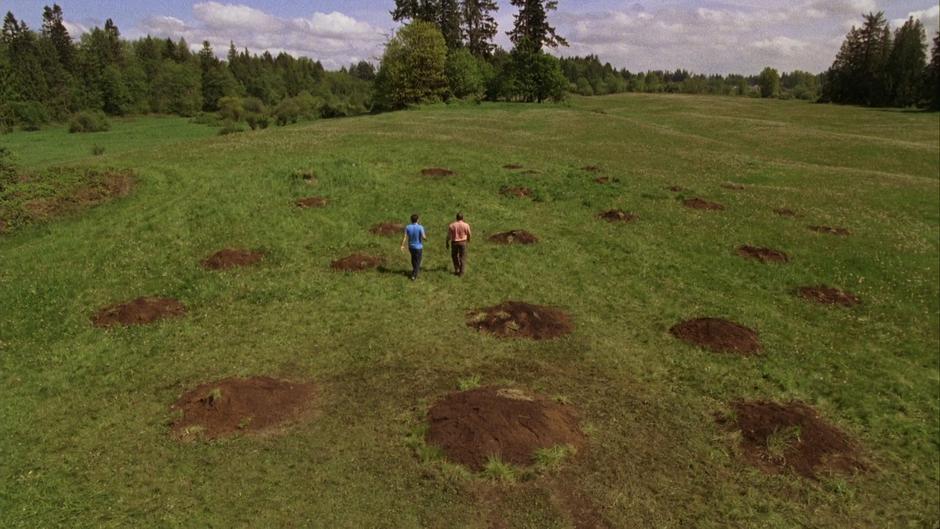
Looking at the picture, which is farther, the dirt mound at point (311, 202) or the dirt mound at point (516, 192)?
the dirt mound at point (516, 192)

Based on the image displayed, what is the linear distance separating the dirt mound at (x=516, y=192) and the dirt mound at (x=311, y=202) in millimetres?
11110

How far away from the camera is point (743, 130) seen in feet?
220

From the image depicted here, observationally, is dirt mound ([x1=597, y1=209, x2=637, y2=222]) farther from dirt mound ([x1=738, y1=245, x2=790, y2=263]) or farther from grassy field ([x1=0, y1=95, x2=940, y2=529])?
dirt mound ([x1=738, y1=245, x2=790, y2=263])

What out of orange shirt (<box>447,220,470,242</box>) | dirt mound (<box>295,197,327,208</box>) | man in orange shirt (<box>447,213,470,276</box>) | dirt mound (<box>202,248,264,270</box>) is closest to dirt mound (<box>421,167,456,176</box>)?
dirt mound (<box>295,197,327,208</box>)

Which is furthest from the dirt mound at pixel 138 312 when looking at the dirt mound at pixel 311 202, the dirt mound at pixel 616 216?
the dirt mound at pixel 616 216

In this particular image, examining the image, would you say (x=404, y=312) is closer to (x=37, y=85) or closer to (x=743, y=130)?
(x=743, y=130)

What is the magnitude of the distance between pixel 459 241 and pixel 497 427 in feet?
35.0

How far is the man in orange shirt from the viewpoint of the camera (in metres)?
20.9

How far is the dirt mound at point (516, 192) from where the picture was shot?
3304 cm

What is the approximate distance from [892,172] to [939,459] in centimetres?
4549

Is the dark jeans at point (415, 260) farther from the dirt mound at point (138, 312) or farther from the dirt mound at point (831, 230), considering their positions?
the dirt mound at point (831, 230)

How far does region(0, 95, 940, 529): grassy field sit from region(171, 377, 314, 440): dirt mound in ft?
1.68

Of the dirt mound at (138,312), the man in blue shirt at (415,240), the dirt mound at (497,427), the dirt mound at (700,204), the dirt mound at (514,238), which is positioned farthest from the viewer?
the dirt mound at (700,204)

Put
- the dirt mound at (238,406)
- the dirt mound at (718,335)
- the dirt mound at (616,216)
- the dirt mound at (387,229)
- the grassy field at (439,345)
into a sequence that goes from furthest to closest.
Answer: the dirt mound at (616,216)
the dirt mound at (387,229)
the dirt mound at (718,335)
the dirt mound at (238,406)
the grassy field at (439,345)
